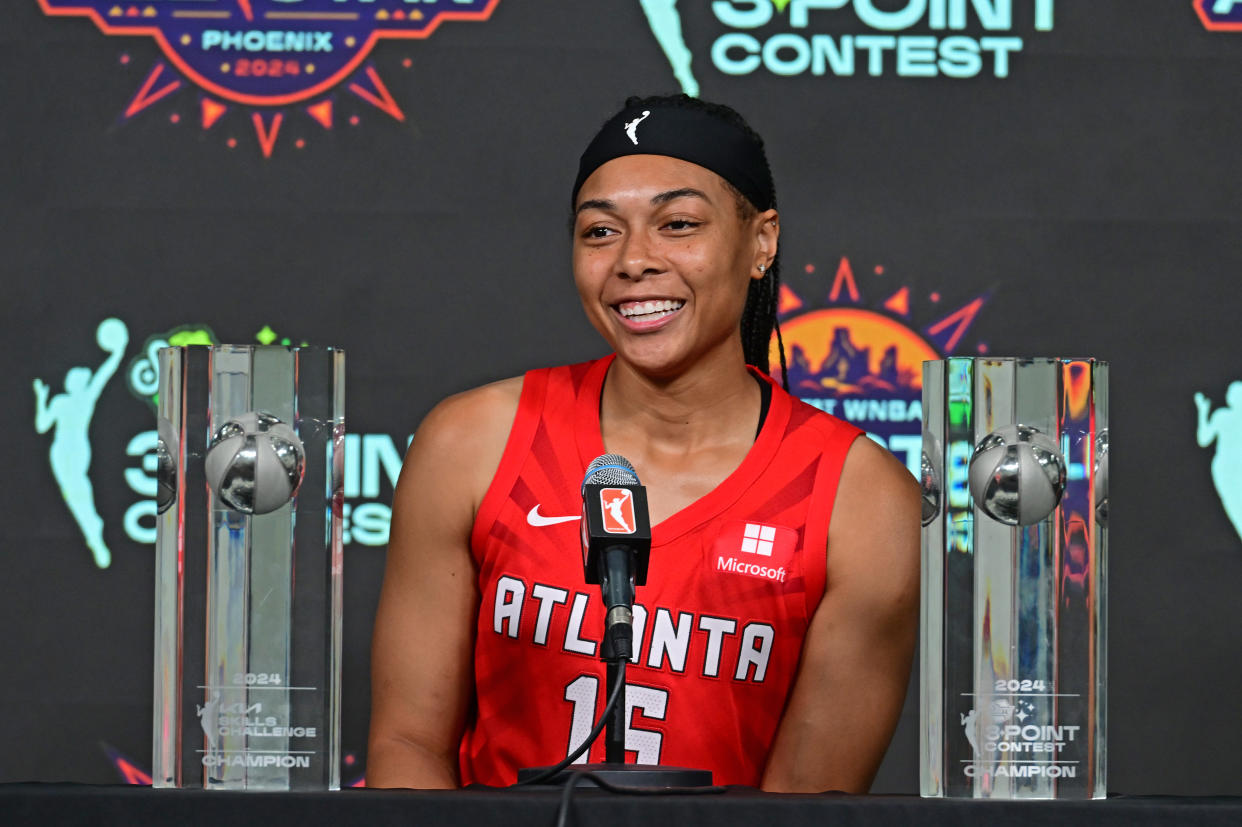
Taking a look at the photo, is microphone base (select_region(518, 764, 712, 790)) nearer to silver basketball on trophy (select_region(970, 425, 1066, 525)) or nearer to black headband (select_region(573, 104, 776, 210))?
silver basketball on trophy (select_region(970, 425, 1066, 525))

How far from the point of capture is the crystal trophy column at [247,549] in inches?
41.2

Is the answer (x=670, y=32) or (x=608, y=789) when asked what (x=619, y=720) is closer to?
(x=608, y=789)

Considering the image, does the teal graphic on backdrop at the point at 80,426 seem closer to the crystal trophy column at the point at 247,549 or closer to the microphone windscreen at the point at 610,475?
the crystal trophy column at the point at 247,549

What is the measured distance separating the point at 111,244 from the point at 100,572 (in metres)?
0.54

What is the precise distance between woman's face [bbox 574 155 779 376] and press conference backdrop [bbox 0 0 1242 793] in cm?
78

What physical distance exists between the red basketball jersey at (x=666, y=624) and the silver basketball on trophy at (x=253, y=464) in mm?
634

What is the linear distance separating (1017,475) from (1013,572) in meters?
0.07

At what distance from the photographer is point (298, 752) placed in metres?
1.03

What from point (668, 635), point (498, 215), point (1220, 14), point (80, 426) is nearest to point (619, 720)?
point (668, 635)

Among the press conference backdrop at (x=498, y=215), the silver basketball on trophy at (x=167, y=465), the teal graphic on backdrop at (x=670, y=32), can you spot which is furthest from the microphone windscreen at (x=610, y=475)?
the teal graphic on backdrop at (x=670, y=32)

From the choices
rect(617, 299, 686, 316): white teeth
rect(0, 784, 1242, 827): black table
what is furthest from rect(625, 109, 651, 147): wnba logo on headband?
rect(0, 784, 1242, 827): black table

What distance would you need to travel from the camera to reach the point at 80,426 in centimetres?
250

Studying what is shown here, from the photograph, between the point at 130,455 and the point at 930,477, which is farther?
the point at 130,455

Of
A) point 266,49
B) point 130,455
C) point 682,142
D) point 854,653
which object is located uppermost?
point 266,49
